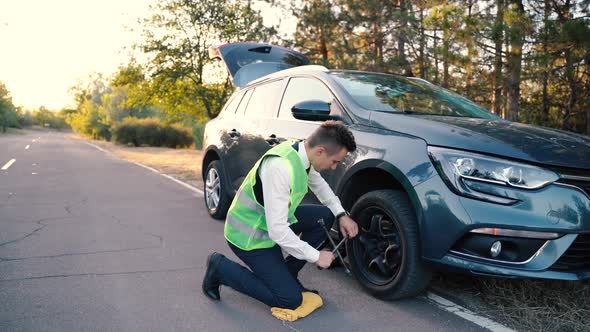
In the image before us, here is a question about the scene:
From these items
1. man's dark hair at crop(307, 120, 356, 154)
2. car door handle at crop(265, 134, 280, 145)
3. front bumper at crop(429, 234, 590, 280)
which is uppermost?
man's dark hair at crop(307, 120, 356, 154)

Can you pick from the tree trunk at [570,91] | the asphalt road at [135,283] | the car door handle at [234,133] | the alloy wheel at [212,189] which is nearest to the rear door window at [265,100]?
the car door handle at [234,133]

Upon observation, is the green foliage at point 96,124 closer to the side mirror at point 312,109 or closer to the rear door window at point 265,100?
the rear door window at point 265,100

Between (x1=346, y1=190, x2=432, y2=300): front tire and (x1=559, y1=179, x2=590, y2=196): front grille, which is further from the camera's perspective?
(x1=346, y1=190, x2=432, y2=300): front tire

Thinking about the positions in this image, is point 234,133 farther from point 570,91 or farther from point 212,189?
point 570,91

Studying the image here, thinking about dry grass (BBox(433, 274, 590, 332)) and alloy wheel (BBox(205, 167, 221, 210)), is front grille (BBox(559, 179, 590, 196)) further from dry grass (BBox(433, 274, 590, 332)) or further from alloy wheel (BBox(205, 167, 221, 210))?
alloy wheel (BBox(205, 167, 221, 210))

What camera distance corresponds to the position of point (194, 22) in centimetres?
2059

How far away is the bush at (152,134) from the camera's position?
32.3m

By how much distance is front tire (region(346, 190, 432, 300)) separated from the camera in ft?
10.3

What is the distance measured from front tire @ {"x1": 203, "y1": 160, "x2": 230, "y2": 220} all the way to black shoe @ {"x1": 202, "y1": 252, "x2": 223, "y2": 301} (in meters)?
2.41

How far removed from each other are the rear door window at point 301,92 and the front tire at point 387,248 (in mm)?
1118

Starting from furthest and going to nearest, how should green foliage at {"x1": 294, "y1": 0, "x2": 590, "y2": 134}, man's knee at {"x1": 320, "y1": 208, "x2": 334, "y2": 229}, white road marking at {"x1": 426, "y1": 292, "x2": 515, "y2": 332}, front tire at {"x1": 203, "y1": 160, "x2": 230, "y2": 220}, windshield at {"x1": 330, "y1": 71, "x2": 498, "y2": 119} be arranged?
green foliage at {"x1": 294, "y1": 0, "x2": 590, "y2": 134}
front tire at {"x1": 203, "y1": 160, "x2": 230, "y2": 220}
windshield at {"x1": 330, "y1": 71, "x2": 498, "y2": 119}
man's knee at {"x1": 320, "y1": 208, "x2": 334, "y2": 229}
white road marking at {"x1": 426, "y1": 292, "x2": 515, "y2": 332}

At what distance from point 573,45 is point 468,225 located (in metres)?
6.43

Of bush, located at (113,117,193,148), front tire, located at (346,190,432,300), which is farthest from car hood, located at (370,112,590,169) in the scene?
bush, located at (113,117,193,148)

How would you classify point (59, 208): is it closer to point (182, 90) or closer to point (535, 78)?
point (535, 78)
